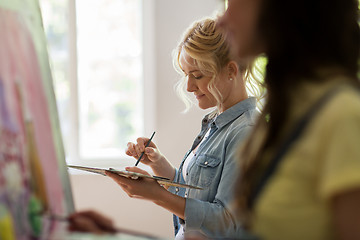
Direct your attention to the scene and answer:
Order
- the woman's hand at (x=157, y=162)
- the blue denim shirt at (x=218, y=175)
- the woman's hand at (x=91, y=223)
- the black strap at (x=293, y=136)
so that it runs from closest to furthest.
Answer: the black strap at (x=293, y=136) → the woman's hand at (x=91, y=223) → the blue denim shirt at (x=218, y=175) → the woman's hand at (x=157, y=162)

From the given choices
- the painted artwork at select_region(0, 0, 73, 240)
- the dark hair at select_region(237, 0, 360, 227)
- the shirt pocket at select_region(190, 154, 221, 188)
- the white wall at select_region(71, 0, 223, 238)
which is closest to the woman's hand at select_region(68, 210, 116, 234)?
the painted artwork at select_region(0, 0, 73, 240)

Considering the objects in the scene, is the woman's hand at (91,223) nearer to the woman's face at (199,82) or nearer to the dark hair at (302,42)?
the dark hair at (302,42)

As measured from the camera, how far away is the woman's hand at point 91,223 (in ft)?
2.64

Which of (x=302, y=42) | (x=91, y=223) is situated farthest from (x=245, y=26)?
(x=91, y=223)

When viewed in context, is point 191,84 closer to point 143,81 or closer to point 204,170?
point 204,170

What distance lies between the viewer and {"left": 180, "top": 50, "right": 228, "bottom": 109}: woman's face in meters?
1.41

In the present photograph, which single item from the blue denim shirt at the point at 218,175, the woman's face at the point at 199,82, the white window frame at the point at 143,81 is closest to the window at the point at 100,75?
the white window frame at the point at 143,81

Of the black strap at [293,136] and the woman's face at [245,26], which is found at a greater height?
the woman's face at [245,26]

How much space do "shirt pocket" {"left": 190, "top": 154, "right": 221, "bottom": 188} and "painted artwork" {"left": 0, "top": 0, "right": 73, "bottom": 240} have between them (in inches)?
18.4

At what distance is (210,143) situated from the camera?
1382 millimetres

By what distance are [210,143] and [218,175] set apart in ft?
0.44

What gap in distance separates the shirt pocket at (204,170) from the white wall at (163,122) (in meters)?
1.62

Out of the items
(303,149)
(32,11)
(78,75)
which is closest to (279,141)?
(303,149)

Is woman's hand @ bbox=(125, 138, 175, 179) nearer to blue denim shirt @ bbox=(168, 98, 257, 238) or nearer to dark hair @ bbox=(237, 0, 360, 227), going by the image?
blue denim shirt @ bbox=(168, 98, 257, 238)
